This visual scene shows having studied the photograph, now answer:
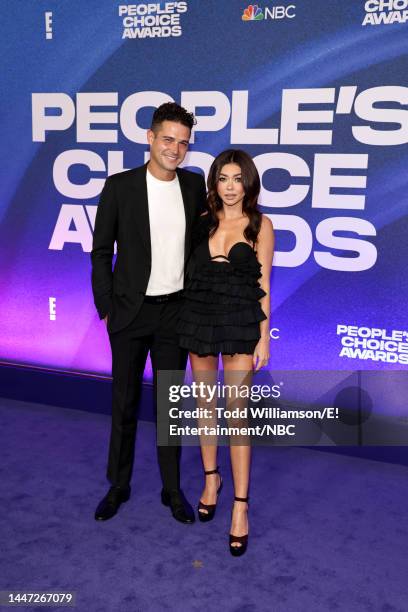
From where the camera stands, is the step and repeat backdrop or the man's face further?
the step and repeat backdrop

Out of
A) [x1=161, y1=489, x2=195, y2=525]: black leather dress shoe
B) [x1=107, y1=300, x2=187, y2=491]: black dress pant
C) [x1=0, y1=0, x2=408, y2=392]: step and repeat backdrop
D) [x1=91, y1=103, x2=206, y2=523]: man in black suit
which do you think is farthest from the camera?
[x1=0, y1=0, x2=408, y2=392]: step and repeat backdrop

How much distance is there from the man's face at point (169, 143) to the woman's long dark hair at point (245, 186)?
6.3 inches

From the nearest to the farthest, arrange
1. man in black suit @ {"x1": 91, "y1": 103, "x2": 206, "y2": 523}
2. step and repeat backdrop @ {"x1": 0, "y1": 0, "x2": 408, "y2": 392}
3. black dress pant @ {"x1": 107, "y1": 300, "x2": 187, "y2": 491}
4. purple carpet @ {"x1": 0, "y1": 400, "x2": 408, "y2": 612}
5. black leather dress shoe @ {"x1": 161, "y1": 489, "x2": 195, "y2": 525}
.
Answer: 1. purple carpet @ {"x1": 0, "y1": 400, "x2": 408, "y2": 612}
2. man in black suit @ {"x1": 91, "y1": 103, "x2": 206, "y2": 523}
3. black dress pant @ {"x1": 107, "y1": 300, "x2": 187, "y2": 491}
4. black leather dress shoe @ {"x1": 161, "y1": 489, "x2": 195, "y2": 525}
5. step and repeat backdrop @ {"x1": 0, "y1": 0, "x2": 408, "y2": 392}

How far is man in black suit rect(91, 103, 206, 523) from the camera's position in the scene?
2.55 metres

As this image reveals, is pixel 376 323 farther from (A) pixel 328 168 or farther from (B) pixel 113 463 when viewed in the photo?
(B) pixel 113 463

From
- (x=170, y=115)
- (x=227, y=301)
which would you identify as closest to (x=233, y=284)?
(x=227, y=301)

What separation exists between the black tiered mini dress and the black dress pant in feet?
0.66

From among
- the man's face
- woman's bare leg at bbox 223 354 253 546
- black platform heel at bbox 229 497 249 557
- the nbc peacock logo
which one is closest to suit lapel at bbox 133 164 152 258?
the man's face

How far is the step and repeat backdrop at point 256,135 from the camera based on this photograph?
3287mm

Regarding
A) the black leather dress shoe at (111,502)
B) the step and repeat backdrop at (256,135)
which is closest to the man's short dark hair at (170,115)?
the step and repeat backdrop at (256,135)

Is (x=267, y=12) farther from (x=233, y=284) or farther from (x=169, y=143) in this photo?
(x=233, y=284)

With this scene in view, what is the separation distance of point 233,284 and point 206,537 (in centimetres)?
115

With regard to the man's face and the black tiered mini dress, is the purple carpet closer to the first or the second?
the black tiered mini dress

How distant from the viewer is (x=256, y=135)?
139 inches
